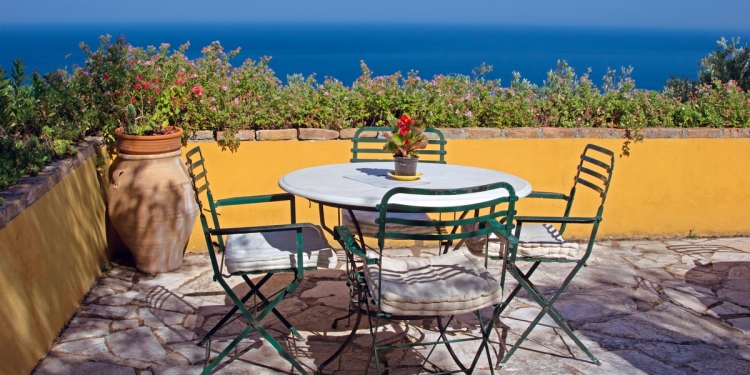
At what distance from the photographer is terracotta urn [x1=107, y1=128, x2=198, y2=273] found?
4.29 metres

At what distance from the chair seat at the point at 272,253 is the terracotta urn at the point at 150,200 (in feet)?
3.74

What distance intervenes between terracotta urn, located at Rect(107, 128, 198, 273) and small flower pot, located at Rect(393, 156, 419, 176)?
160 cm

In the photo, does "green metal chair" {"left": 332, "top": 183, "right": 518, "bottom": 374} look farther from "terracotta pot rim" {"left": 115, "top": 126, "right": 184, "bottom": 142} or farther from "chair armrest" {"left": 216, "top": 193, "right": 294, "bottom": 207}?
"terracotta pot rim" {"left": 115, "top": 126, "right": 184, "bottom": 142}

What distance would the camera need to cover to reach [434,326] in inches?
143

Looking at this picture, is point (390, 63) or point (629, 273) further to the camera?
point (390, 63)

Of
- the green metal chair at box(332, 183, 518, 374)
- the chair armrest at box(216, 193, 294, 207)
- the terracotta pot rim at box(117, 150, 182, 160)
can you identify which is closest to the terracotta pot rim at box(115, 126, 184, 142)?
the terracotta pot rim at box(117, 150, 182, 160)

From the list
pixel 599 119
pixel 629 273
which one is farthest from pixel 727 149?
pixel 629 273

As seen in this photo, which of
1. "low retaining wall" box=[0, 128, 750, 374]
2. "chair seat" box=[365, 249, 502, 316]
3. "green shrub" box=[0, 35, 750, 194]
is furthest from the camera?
"green shrub" box=[0, 35, 750, 194]

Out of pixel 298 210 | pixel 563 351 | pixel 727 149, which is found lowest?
pixel 563 351

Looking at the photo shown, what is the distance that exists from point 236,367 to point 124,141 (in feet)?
6.09

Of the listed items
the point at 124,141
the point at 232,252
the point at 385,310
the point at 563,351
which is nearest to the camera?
the point at 385,310

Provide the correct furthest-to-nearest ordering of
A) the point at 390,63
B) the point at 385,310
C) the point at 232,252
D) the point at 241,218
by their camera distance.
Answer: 1. the point at 390,63
2. the point at 241,218
3. the point at 232,252
4. the point at 385,310

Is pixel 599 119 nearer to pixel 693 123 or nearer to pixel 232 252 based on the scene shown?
pixel 693 123

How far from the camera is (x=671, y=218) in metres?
5.42
